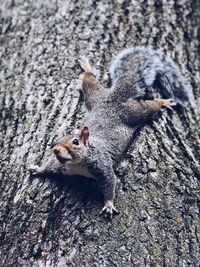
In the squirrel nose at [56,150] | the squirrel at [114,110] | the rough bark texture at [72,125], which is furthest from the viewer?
the squirrel at [114,110]

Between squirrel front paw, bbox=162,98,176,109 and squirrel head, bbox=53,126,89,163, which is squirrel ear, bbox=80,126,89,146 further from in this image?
squirrel front paw, bbox=162,98,176,109

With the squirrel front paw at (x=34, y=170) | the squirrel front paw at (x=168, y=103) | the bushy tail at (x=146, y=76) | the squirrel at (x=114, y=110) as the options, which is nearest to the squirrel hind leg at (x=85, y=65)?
the squirrel at (x=114, y=110)

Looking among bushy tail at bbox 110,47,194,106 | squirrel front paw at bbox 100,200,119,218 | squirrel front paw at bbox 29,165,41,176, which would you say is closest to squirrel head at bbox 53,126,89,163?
squirrel front paw at bbox 29,165,41,176

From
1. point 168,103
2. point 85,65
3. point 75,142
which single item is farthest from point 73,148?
point 168,103

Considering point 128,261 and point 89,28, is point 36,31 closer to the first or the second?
point 89,28

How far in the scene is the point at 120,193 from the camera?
9.16ft

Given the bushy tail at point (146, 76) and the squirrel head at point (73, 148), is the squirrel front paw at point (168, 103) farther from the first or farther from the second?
the squirrel head at point (73, 148)

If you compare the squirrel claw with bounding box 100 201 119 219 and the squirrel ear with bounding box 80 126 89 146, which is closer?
the squirrel claw with bounding box 100 201 119 219

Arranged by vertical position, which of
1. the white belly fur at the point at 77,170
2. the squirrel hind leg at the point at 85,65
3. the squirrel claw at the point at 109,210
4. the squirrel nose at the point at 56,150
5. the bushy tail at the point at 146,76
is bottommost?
the white belly fur at the point at 77,170

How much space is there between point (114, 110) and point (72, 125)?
395 millimetres

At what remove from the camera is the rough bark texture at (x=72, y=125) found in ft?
8.49

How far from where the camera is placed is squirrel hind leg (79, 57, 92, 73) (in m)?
3.39

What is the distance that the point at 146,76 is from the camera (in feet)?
11.7

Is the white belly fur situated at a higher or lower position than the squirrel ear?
lower
